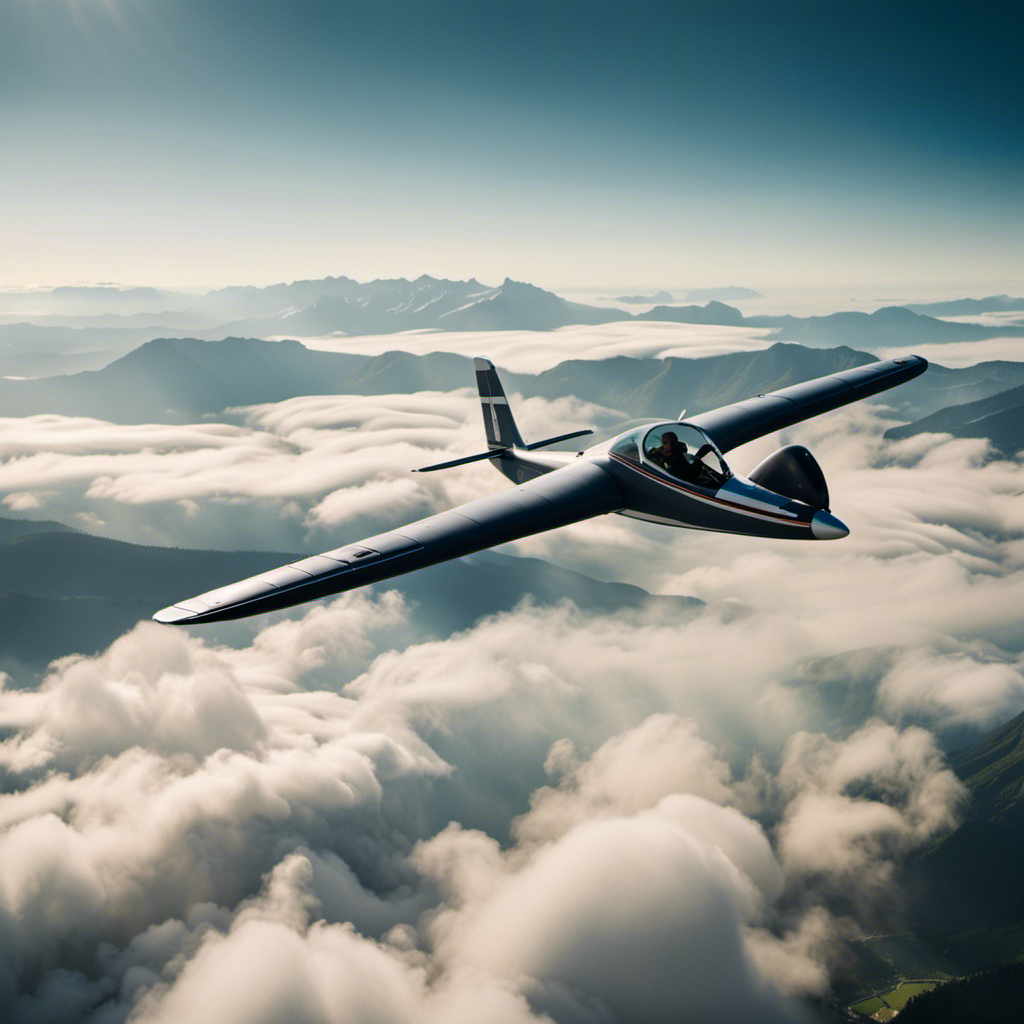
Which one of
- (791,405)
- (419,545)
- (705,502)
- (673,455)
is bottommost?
(419,545)

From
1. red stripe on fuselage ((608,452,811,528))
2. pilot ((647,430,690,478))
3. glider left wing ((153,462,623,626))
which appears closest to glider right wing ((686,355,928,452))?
red stripe on fuselage ((608,452,811,528))

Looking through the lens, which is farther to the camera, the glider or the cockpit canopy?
the cockpit canopy

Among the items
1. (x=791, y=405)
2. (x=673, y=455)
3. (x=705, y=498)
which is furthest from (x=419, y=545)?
(x=791, y=405)

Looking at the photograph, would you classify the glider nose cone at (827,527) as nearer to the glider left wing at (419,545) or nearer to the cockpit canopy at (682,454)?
the cockpit canopy at (682,454)

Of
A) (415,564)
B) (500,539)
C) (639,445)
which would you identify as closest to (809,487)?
(639,445)

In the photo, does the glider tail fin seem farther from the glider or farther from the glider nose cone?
the glider nose cone

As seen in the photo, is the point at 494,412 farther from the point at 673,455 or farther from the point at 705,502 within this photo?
the point at 705,502

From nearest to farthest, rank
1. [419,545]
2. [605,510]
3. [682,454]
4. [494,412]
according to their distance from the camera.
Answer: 1. [419,545]
2. [682,454]
3. [605,510]
4. [494,412]
